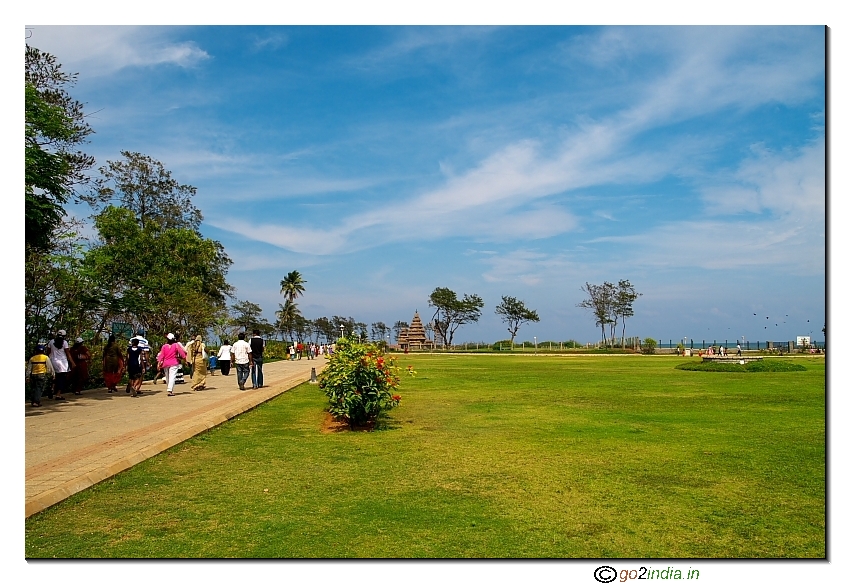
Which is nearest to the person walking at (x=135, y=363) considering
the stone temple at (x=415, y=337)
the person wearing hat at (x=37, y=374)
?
the person wearing hat at (x=37, y=374)

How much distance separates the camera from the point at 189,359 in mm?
16312

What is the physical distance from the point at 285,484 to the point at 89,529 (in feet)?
5.36

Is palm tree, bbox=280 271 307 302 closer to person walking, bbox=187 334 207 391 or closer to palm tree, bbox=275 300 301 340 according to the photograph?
palm tree, bbox=275 300 301 340

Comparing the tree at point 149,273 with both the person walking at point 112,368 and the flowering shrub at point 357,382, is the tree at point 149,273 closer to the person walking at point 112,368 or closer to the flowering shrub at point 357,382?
the person walking at point 112,368

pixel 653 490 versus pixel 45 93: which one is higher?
pixel 45 93

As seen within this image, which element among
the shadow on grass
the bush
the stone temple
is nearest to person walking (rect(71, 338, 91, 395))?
the shadow on grass

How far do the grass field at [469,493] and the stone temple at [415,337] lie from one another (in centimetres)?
6563

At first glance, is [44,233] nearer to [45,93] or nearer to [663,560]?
[45,93]

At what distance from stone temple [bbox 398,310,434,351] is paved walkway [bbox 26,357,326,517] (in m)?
60.3

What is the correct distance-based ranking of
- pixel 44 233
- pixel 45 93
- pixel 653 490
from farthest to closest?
pixel 45 93 < pixel 44 233 < pixel 653 490

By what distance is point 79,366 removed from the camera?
13.9 m

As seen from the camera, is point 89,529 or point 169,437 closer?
point 89,529

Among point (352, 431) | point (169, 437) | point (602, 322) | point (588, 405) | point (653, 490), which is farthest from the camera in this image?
point (602, 322)
